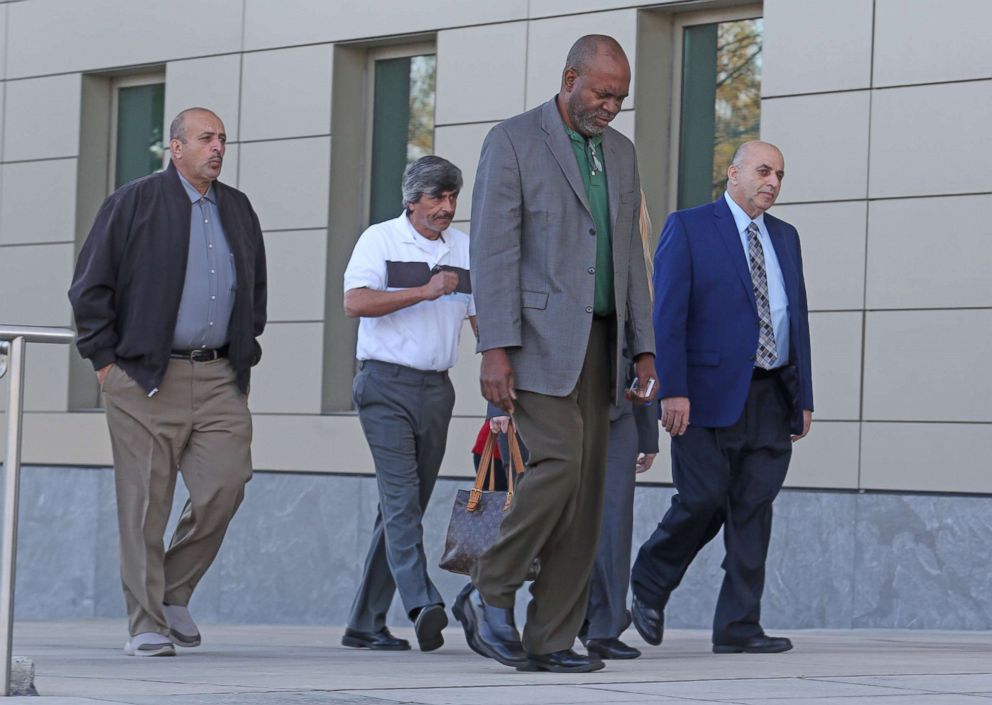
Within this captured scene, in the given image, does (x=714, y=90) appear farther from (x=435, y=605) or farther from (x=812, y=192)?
(x=435, y=605)

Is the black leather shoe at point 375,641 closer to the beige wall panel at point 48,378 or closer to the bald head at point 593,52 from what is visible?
the bald head at point 593,52

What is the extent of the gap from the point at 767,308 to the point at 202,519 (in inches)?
93.7

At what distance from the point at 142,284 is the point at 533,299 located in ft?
6.43

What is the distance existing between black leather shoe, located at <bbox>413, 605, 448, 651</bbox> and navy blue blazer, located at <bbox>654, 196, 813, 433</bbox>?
121cm

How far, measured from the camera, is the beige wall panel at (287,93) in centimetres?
1312

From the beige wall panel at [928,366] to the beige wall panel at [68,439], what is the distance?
20.1 feet

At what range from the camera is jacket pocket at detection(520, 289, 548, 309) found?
6.02 metres

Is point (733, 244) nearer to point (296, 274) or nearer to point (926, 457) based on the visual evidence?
point (926, 457)

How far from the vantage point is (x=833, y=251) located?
10586mm

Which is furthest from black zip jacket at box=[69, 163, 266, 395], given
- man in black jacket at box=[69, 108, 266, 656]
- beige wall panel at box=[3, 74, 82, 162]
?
beige wall panel at box=[3, 74, 82, 162]

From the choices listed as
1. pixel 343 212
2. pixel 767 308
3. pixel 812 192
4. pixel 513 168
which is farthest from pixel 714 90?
pixel 513 168

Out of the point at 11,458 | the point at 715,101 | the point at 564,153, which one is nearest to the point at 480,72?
the point at 715,101

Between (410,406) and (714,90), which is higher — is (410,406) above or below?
below

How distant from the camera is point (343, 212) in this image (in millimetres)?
13227
